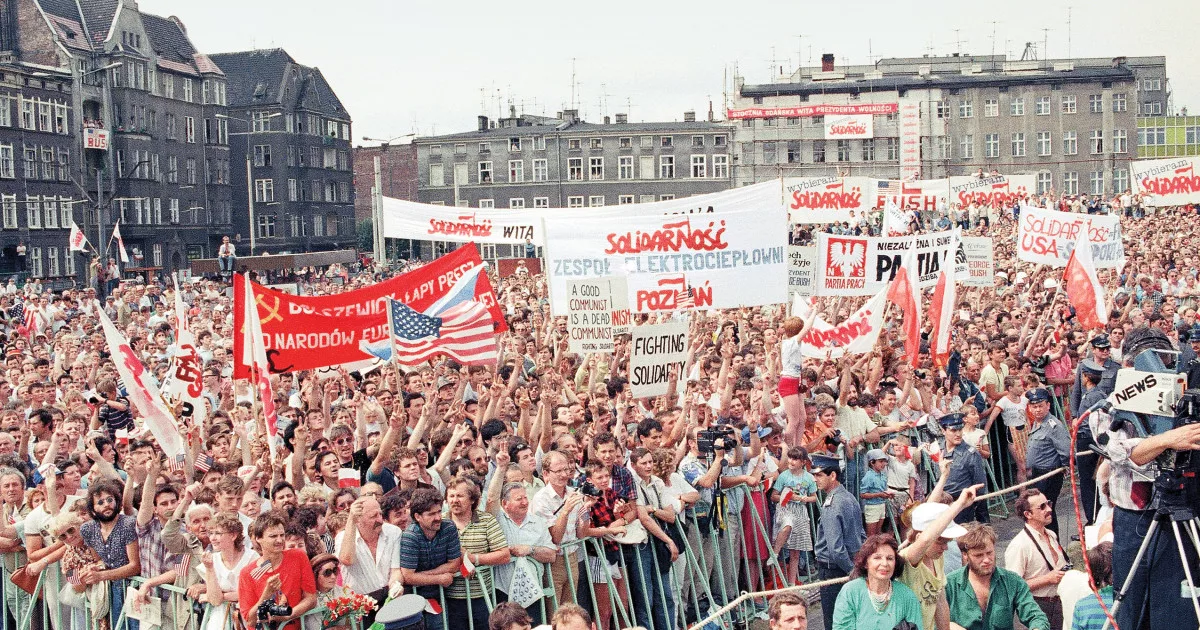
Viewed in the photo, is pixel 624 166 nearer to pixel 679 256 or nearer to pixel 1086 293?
pixel 1086 293

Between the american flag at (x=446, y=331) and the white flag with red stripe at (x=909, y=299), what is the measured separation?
4.54 metres

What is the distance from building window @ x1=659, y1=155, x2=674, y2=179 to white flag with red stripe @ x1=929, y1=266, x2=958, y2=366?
79.5m

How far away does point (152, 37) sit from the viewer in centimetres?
7969

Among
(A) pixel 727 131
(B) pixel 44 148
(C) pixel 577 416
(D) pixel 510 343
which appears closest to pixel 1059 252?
(D) pixel 510 343

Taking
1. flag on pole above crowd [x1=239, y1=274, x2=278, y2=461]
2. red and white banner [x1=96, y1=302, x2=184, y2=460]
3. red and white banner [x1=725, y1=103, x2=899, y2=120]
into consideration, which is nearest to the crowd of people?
red and white banner [x1=96, y1=302, x2=184, y2=460]

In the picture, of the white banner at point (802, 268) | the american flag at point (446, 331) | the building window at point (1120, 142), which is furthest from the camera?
the building window at point (1120, 142)

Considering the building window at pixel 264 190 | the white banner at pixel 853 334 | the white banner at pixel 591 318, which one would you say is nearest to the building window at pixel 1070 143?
the building window at pixel 264 190

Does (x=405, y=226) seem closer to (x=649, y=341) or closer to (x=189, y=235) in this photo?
(x=649, y=341)

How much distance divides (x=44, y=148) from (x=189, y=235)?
14430 mm

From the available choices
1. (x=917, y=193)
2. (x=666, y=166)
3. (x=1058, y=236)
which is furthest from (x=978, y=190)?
(x=666, y=166)

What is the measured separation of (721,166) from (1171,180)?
5972 cm

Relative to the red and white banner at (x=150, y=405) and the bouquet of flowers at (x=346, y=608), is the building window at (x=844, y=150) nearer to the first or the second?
the red and white banner at (x=150, y=405)

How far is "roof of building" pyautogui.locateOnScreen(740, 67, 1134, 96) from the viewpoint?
3666 inches

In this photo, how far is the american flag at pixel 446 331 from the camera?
13461 millimetres
